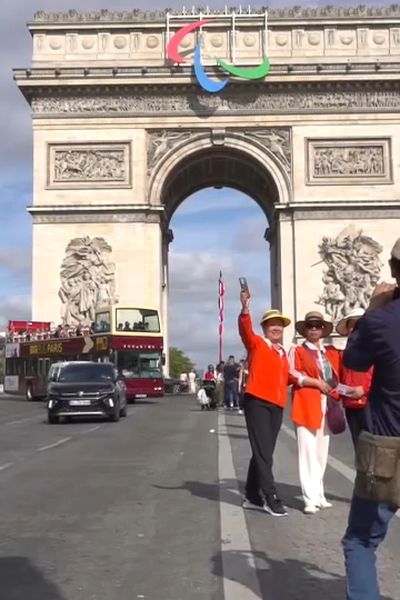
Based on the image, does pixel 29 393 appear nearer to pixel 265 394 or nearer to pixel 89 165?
pixel 89 165

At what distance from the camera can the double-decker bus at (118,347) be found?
31.8 metres

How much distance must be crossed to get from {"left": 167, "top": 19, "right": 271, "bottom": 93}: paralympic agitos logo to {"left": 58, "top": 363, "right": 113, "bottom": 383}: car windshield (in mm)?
18759

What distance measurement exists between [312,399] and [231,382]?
20.7 metres

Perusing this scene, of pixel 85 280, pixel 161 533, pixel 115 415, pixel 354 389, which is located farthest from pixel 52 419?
pixel 85 280

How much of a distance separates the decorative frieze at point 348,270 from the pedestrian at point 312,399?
29.9 metres

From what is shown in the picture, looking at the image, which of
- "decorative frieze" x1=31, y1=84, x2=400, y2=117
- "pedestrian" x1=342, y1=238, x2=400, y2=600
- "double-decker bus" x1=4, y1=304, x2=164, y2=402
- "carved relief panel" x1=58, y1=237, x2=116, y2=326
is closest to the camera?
"pedestrian" x1=342, y1=238, x2=400, y2=600

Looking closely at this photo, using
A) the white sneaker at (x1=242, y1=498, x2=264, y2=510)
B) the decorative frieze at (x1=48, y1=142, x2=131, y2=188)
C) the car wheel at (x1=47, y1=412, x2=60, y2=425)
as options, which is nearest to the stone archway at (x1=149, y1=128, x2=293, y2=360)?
the decorative frieze at (x1=48, y1=142, x2=131, y2=188)

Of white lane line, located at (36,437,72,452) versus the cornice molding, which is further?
the cornice molding

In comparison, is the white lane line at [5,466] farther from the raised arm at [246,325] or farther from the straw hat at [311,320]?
the straw hat at [311,320]

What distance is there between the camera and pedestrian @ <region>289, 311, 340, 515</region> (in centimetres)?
795

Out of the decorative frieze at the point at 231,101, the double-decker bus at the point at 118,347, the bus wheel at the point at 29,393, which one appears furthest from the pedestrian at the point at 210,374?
the decorative frieze at the point at 231,101

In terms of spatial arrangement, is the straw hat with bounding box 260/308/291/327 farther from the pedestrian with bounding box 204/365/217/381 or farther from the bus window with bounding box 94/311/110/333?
the bus window with bounding box 94/311/110/333

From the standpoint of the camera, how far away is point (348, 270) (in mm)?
37938

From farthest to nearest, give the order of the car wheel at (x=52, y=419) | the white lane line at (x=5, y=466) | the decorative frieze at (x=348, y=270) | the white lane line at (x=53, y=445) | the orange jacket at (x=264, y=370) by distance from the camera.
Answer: the decorative frieze at (x=348, y=270) < the car wheel at (x=52, y=419) < the white lane line at (x=53, y=445) < the white lane line at (x=5, y=466) < the orange jacket at (x=264, y=370)
